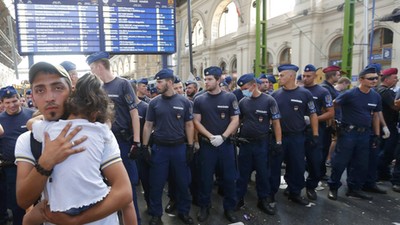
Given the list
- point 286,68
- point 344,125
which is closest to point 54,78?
point 286,68

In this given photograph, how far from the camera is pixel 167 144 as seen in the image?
3090 millimetres

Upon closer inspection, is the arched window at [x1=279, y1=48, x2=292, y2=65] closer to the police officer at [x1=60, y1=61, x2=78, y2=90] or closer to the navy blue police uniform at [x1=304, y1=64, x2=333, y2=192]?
the navy blue police uniform at [x1=304, y1=64, x2=333, y2=192]

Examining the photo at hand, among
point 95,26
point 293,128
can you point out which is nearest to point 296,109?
point 293,128

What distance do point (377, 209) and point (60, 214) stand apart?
13.0ft

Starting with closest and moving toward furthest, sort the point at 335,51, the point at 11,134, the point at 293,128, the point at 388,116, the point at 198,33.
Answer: the point at 11,134
the point at 293,128
the point at 388,116
the point at 335,51
the point at 198,33

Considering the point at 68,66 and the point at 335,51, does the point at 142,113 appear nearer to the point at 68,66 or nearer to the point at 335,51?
the point at 68,66

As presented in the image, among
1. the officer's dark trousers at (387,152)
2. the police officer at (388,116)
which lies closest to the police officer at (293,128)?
the police officer at (388,116)

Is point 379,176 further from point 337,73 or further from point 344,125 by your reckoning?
point 337,73

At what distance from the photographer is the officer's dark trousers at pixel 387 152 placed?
4.51m

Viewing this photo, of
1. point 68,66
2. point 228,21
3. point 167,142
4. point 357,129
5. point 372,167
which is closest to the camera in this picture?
point 68,66

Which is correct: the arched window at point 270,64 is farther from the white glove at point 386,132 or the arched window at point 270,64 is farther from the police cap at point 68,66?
the police cap at point 68,66

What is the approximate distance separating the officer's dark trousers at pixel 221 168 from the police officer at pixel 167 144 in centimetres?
20

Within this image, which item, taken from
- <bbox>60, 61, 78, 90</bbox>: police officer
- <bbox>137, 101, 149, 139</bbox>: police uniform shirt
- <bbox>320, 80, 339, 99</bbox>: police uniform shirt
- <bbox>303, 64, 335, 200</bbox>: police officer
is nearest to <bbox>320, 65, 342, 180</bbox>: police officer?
<bbox>320, 80, 339, 99</bbox>: police uniform shirt

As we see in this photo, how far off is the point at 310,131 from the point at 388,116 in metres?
1.77
